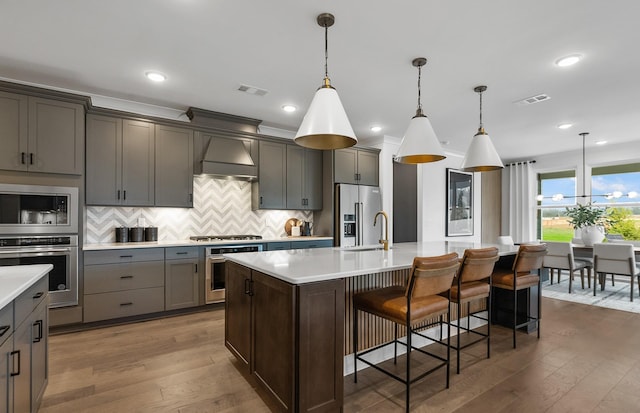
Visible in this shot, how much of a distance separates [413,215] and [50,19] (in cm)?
562

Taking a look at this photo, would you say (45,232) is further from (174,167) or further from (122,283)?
(174,167)

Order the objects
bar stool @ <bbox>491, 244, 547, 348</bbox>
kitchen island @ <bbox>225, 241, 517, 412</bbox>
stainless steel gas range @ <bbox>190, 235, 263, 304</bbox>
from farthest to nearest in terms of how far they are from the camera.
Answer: stainless steel gas range @ <bbox>190, 235, 263, 304</bbox> < bar stool @ <bbox>491, 244, 547, 348</bbox> < kitchen island @ <bbox>225, 241, 517, 412</bbox>

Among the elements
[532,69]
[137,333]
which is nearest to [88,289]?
[137,333]

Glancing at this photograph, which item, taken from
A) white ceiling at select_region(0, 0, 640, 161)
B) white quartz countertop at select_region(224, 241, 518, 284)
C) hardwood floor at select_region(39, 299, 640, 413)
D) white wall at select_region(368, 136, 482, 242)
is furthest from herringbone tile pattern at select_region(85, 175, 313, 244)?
white quartz countertop at select_region(224, 241, 518, 284)

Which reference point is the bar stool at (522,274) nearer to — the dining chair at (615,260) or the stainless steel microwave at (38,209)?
the dining chair at (615,260)

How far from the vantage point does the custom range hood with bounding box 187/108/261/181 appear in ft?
14.3

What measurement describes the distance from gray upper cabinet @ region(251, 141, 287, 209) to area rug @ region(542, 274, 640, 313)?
4.48 m

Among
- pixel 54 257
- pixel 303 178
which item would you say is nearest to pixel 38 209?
pixel 54 257

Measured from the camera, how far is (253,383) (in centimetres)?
235

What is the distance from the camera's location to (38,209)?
3236 mm

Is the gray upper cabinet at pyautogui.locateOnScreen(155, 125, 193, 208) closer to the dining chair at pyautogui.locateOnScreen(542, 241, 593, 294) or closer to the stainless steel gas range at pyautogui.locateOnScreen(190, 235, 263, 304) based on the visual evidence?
the stainless steel gas range at pyautogui.locateOnScreen(190, 235, 263, 304)

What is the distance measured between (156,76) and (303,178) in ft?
8.38

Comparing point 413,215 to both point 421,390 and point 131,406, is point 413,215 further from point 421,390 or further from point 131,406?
point 131,406

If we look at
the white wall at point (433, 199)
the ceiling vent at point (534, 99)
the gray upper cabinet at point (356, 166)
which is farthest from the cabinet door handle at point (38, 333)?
the white wall at point (433, 199)
